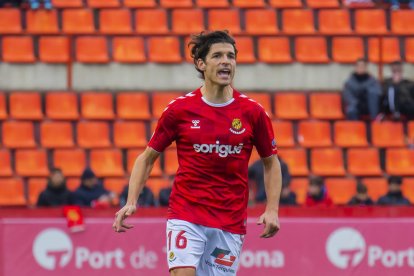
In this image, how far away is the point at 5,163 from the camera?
16453 millimetres

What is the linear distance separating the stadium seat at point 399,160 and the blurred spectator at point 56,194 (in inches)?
195

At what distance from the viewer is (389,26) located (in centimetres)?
1912

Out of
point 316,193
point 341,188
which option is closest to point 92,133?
point 341,188

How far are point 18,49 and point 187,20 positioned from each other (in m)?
2.52

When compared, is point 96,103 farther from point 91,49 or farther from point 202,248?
point 202,248

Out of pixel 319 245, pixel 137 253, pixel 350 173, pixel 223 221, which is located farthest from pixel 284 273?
pixel 350 173

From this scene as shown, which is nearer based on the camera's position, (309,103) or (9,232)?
(9,232)

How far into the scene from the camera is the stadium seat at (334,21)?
737 inches

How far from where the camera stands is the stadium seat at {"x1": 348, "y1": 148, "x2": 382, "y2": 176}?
672 inches

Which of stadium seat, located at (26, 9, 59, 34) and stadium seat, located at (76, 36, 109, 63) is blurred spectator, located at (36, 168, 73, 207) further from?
stadium seat, located at (26, 9, 59, 34)

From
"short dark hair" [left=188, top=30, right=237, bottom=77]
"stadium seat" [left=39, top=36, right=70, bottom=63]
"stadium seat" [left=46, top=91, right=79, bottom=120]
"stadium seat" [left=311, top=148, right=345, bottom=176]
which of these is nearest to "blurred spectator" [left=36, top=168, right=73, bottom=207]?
"stadium seat" [left=46, top=91, right=79, bottom=120]

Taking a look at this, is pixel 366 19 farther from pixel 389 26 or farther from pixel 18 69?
pixel 18 69

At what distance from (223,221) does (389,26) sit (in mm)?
11797

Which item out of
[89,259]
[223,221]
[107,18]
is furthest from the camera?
[107,18]
